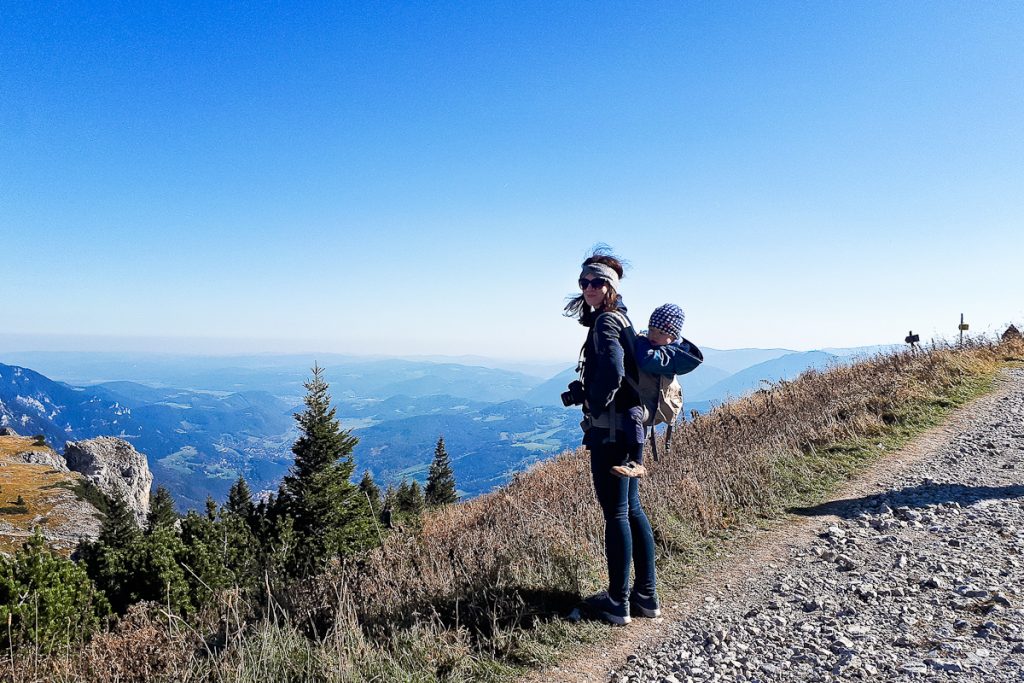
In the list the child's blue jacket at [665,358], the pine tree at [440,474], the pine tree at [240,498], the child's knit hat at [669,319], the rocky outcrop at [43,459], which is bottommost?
the rocky outcrop at [43,459]

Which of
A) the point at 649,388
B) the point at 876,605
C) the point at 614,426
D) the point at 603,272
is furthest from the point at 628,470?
the point at 876,605

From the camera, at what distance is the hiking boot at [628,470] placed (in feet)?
11.4

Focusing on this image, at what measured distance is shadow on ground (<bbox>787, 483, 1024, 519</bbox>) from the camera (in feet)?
18.8

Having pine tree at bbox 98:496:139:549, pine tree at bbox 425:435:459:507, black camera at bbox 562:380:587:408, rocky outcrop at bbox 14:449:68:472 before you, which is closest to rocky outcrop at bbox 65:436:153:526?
rocky outcrop at bbox 14:449:68:472

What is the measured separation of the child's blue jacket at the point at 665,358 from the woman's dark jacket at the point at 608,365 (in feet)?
0.28

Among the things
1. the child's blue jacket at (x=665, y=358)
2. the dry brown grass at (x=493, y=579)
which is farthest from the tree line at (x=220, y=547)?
the child's blue jacket at (x=665, y=358)

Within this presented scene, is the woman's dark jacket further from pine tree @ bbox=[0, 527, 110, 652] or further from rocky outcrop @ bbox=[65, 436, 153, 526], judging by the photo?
rocky outcrop @ bbox=[65, 436, 153, 526]

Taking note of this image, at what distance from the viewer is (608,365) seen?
10.8 ft

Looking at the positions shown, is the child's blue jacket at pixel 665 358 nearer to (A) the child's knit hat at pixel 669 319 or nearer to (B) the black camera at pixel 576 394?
(A) the child's knit hat at pixel 669 319

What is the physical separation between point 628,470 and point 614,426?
0.30 meters

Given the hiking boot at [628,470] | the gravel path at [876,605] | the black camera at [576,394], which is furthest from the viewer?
the black camera at [576,394]

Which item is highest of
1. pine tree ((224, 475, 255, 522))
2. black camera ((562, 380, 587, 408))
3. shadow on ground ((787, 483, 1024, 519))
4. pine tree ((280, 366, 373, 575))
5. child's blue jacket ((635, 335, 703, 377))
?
child's blue jacket ((635, 335, 703, 377))

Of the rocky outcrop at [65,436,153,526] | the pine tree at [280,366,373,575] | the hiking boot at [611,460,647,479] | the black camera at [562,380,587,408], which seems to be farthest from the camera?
the rocky outcrop at [65,436,153,526]

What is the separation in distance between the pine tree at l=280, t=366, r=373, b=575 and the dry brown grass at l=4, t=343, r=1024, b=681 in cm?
2013
